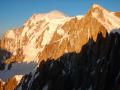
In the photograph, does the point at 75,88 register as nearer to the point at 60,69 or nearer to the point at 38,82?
the point at 60,69

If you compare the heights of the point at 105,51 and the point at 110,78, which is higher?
the point at 105,51

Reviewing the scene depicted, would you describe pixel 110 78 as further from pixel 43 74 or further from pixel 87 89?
pixel 43 74

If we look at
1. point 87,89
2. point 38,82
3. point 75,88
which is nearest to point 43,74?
point 38,82

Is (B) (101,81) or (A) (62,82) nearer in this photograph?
(B) (101,81)

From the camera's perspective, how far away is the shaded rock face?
125281mm

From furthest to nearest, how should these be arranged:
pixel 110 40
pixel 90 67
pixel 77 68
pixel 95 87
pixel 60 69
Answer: pixel 60 69
pixel 77 68
pixel 90 67
pixel 110 40
pixel 95 87

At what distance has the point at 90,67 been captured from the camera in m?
151

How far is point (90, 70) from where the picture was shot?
149m

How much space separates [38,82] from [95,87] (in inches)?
2836

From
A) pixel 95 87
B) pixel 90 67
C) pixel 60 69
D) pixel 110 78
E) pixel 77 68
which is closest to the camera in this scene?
pixel 110 78

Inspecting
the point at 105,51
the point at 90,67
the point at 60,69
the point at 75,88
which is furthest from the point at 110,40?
the point at 60,69

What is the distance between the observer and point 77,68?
165125 mm

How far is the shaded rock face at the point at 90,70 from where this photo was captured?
12528cm

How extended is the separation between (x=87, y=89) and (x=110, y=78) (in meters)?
18.2
